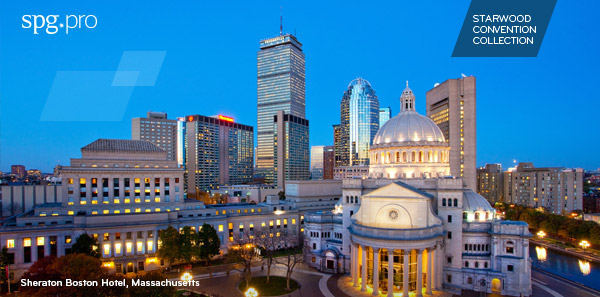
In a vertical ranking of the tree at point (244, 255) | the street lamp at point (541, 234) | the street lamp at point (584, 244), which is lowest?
the street lamp at point (541, 234)

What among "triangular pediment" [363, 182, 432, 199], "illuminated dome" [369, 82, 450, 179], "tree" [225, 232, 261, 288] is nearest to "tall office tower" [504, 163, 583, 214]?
"illuminated dome" [369, 82, 450, 179]

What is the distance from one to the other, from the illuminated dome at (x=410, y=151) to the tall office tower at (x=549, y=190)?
94142mm

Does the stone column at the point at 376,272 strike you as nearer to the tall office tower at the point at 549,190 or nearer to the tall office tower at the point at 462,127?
the tall office tower at the point at 462,127

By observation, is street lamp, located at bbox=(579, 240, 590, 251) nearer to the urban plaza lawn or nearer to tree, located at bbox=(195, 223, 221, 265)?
the urban plaza lawn

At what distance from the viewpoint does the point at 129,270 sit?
66688 mm

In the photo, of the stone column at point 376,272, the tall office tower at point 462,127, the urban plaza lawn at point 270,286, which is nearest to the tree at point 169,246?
the urban plaza lawn at point 270,286

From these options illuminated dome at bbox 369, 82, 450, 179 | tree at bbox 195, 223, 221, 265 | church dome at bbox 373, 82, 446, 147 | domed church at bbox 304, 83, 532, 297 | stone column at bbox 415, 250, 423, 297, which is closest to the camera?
stone column at bbox 415, 250, 423, 297

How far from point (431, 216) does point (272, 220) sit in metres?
45.3

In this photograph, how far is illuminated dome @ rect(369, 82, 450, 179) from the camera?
65062mm

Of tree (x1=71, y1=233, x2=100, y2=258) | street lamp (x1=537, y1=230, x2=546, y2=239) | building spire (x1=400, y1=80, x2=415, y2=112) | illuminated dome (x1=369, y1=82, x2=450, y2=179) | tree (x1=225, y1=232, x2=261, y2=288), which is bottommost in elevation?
street lamp (x1=537, y1=230, x2=546, y2=239)

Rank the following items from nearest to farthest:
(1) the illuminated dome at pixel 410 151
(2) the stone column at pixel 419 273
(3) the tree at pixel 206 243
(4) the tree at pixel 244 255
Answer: (2) the stone column at pixel 419 273 → (4) the tree at pixel 244 255 → (1) the illuminated dome at pixel 410 151 → (3) the tree at pixel 206 243

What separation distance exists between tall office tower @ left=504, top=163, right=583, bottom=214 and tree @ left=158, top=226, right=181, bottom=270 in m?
137

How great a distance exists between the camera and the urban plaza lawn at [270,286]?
5391 centimetres

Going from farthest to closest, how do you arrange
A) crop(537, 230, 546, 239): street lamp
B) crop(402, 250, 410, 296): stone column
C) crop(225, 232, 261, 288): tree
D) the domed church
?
crop(537, 230, 546, 239): street lamp, crop(225, 232, 261, 288): tree, the domed church, crop(402, 250, 410, 296): stone column
